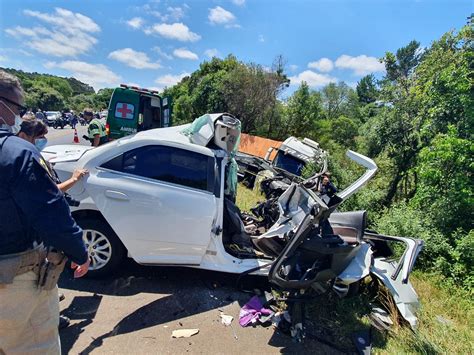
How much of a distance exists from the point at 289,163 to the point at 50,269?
26.6ft

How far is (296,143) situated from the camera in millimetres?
9609

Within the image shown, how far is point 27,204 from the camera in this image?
1.51 m

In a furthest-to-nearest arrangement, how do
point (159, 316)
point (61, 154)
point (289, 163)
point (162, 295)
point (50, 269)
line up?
point (289, 163) → point (61, 154) → point (162, 295) → point (159, 316) → point (50, 269)

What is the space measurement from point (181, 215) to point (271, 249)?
1.08 meters

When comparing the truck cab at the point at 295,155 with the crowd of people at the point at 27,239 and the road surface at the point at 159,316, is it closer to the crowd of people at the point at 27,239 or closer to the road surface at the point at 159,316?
the road surface at the point at 159,316

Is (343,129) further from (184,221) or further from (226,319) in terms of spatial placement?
(226,319)

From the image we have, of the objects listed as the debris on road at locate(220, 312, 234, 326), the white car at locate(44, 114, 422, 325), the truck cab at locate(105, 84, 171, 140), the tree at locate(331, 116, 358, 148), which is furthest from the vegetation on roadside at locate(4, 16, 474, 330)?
the tree at locate(331, 116, 358, 148)

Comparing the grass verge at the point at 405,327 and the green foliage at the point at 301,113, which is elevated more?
the green foliage at the point at 301,113

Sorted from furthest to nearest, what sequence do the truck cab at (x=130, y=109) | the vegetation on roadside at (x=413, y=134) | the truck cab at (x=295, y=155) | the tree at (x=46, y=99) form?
the tree at (x=46, y=99) → the truck cab at (x=130, y=109) → the truck cab at (x=295, y=155) → the vegetation on roadside at (x=413, y=134)

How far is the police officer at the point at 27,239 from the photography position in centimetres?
151

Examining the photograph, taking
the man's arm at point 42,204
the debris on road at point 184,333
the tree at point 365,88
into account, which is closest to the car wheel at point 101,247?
the debris on road at point 184,333

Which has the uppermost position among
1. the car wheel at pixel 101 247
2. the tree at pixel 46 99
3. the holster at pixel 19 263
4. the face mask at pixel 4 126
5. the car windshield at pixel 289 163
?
the tree at pixel 46 99

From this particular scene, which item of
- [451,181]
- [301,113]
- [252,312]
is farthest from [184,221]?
[301,113]

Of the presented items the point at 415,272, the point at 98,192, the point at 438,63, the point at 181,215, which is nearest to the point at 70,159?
the point at 98,192
